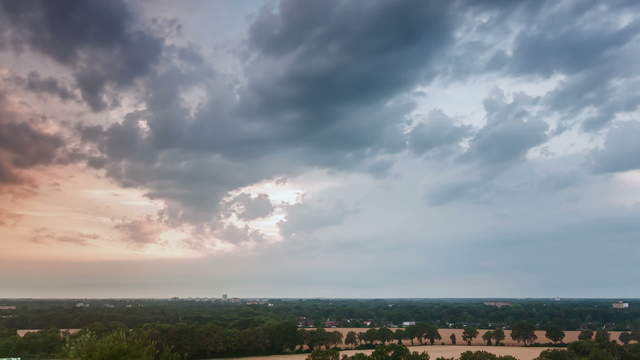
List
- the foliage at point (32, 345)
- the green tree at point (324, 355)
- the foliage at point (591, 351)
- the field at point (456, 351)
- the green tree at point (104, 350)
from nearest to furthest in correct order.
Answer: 1. the green tree at point (104, 350)
2. the green tree at point (324, 355)
3. the foliage at point (591, 351)
4. the foliage at point (32, 345)
5. the field at point (456, 351)

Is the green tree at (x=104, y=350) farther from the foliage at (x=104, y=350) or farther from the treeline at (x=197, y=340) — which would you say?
the treeline at (x=197, y=340)

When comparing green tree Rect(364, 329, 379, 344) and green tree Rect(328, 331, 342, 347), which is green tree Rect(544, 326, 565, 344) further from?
green tree Rect(328, 331, 342, 347)

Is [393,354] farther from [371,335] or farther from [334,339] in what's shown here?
[371,335]

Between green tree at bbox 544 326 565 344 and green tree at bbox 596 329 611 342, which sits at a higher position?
green tree at bbox 596 329 611 342

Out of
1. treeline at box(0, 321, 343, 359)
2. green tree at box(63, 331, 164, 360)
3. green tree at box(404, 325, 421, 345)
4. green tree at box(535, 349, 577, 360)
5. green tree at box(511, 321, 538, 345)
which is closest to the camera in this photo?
green tree at box(63, 331, 164, 360)

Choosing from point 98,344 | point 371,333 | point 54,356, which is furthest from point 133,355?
point 371,333

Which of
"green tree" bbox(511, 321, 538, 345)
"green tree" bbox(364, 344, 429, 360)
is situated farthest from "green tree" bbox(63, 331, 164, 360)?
"green tree" bbox(511, 321, 538, 345)

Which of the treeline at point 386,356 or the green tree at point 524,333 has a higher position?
the treeline at point 386,356

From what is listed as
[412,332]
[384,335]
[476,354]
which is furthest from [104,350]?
[412,332]

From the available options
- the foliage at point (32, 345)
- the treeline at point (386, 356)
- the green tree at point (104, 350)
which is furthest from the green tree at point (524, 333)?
the green tree at point (104, 350)

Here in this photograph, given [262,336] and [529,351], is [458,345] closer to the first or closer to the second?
[529,351]

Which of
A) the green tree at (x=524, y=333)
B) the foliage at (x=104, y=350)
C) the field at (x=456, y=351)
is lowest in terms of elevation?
the field at (x=456, y=351)
